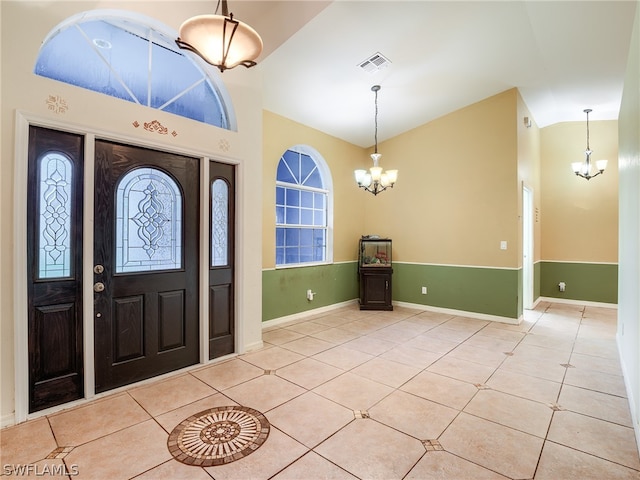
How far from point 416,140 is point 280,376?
15.3 ft

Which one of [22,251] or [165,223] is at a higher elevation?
[165,223]

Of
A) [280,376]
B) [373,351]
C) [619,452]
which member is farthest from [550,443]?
[280,376]

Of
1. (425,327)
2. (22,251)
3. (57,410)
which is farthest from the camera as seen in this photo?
(425,327)

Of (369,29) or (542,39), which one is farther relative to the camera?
(542,39)

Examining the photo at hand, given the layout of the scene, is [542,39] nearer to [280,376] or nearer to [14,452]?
[280,376]

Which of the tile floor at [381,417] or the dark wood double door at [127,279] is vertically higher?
the dark wood double door at [127,279]

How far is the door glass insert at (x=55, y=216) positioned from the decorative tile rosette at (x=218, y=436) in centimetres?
148

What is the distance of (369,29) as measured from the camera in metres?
3.38

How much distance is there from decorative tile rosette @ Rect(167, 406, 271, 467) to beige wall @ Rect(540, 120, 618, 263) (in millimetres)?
6776

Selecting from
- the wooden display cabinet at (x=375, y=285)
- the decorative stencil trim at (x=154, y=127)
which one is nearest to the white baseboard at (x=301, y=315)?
the wooden display cabinet at (x=375, y=285)

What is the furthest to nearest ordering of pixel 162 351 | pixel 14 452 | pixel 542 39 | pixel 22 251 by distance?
pixel 542 39 < pixel 162 351 < pixel 22 251 < pixel 14 452

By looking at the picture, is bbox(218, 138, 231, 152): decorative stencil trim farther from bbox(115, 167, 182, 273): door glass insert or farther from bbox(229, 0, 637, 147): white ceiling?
bbox(229, 0, 637, 147): white ceiling

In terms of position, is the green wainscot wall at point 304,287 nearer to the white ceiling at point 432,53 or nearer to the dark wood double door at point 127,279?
the dark wood double door at point 127,279

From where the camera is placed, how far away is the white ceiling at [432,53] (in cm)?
Result: 320
